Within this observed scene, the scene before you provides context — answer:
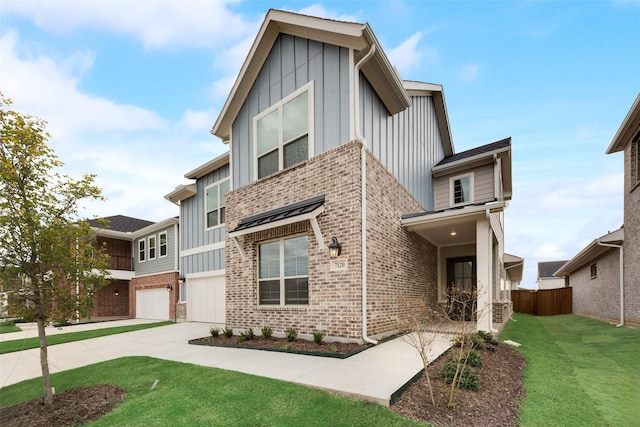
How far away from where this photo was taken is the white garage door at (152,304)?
16797 mm

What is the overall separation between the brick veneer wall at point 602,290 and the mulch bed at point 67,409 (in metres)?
17.1

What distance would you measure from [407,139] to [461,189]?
3.88 meters

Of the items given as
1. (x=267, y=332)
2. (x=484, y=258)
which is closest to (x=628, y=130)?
(x=484, y=258)

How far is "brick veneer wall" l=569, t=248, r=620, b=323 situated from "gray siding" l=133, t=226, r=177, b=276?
20.2 meters

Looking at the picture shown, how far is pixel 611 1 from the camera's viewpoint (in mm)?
7988

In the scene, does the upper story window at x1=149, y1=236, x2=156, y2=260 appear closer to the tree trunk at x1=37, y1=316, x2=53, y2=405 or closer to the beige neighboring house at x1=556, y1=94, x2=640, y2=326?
the tree trunk at x1=37, y1=316, x2=53, y2=405

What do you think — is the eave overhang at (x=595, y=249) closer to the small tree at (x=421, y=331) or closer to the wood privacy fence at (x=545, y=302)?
the wood privacy fence at (x=545, y=302)

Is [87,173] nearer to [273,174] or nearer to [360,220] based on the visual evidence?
[273,174]

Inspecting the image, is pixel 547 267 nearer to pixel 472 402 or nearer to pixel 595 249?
pixel 595 249

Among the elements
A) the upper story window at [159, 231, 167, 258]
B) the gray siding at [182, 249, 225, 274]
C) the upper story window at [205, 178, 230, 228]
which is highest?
the upper story window at [205, 178, 230, 228]

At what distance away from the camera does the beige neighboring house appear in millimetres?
11118

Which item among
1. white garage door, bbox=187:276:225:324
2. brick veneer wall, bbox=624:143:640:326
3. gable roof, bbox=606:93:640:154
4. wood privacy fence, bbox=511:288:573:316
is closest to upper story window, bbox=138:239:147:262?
white garage door, bbox=187:276:225:324

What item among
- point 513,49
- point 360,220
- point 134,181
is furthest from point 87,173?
point 134,181

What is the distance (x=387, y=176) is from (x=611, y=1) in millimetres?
7202
